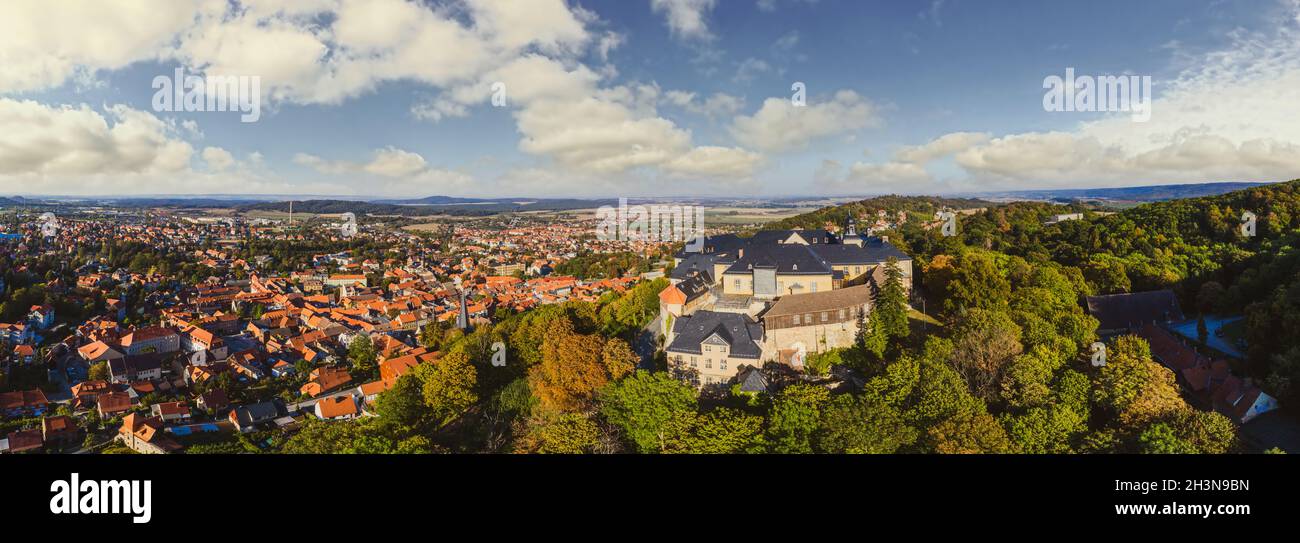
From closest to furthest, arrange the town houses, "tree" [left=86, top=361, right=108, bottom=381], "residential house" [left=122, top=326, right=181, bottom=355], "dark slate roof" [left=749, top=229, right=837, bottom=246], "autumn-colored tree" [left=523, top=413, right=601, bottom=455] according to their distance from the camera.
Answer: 1. "autumn-colored tree" [left=523, top=413, right=601, bottom=455]
2. the town houses
3. "dark slate roof" [left=749, top=229, right=837, bottom=246]
4. "tree" [left=86, top=361, right=108, bottom=381]
5. "residential house" [left=122, top=326, right=181, bottom=355]

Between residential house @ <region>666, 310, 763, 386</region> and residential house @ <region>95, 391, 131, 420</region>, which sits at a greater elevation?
residential house @ <region>666, 310, 763, 386</region>

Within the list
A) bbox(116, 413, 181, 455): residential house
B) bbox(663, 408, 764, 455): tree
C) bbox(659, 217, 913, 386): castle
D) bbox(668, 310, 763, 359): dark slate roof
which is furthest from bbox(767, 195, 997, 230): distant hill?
bbox(116, 413, 181, 455): residential house

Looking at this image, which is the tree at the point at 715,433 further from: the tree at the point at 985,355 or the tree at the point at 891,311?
the tree at the point at 985,355

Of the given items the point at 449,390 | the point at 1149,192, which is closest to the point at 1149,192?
the point at 1149,192

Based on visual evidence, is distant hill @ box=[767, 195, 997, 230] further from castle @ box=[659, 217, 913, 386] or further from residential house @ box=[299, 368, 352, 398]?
A: residential house @ box=[299, 368, 352, 398]

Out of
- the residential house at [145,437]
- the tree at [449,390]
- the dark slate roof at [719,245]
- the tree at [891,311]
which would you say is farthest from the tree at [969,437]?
the residential house at [145,437]

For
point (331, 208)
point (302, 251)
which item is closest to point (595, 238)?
point (302, 251)
